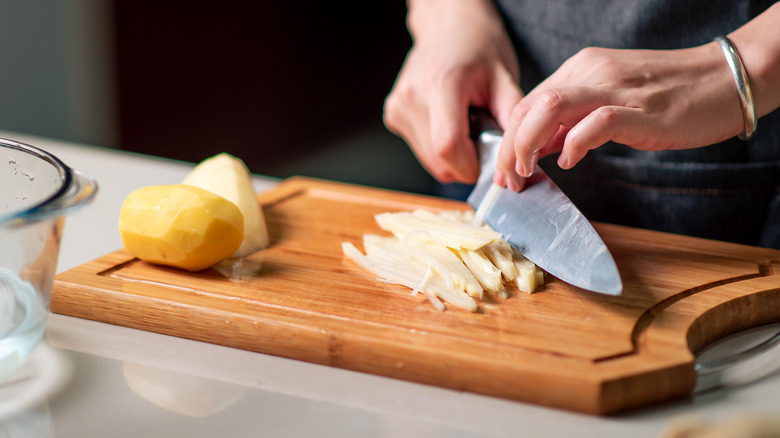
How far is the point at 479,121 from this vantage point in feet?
5.41

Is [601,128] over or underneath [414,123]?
over

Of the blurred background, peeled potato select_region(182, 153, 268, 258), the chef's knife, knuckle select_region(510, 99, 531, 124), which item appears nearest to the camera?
the chef's knife

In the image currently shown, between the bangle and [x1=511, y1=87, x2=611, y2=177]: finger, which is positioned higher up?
the bangle

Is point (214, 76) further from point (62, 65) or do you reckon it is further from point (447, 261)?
point (447, 261)

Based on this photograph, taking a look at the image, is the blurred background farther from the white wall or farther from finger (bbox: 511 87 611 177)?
finger (bbox: 511 87 611 177)

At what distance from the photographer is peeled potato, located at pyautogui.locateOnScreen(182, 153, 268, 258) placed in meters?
1.34

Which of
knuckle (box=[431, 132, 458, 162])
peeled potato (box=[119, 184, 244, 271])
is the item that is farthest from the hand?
peeled potato (box=[119, 184, 244, 271])

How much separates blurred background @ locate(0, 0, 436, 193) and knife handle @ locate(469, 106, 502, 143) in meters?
2.60

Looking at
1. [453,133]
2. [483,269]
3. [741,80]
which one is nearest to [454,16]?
[453,133]

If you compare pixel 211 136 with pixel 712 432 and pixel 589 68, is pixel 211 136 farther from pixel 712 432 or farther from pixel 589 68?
pixel 712 432

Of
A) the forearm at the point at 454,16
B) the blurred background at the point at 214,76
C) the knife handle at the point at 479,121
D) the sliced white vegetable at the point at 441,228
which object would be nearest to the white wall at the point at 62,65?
the blurred background at the point at 214,76

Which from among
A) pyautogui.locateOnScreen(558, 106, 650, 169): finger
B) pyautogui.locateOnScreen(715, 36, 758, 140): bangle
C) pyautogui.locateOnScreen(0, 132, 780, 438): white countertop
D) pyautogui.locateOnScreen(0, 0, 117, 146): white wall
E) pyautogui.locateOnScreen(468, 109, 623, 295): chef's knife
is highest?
pyautogui.locateOnScreen(715, 36, 758, 140): bangle

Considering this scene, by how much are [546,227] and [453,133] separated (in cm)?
38

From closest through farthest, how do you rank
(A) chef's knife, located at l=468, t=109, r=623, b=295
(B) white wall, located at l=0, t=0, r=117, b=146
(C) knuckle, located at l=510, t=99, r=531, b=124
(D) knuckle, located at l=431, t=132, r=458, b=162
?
(A) chef's knife, located at l=468, t=109, r=623, b=295
(C) knuckle, located at l=510, t=99, r=531, b=124
(D) knuckle, located at l=431, t=132, r=458, b=162
(B) white wall, located at l=0, t=0, r=117, b=146
